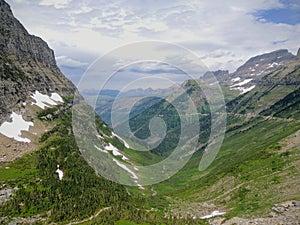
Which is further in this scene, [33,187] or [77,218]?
[33,187]

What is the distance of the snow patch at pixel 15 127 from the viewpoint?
143m

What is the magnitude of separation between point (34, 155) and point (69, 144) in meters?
17.8

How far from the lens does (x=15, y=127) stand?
150375mm

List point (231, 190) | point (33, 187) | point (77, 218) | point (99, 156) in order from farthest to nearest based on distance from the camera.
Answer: point (99, 156) → point (231, 190) → point (33, 187) → point (77, 218)

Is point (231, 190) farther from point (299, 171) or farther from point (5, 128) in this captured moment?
point (5, 128)

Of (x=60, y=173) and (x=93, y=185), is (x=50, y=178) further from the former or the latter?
(x=93, y=185)

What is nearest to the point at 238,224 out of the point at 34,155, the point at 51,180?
the point at 51,180

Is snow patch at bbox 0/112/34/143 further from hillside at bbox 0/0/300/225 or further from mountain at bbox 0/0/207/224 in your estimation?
hillside at bbox 0/0/300/225

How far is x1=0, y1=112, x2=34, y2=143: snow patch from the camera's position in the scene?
142750mm

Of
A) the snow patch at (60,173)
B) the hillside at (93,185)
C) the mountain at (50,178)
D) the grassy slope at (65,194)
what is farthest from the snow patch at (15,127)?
the snow patch at (60,173)

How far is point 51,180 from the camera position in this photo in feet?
351

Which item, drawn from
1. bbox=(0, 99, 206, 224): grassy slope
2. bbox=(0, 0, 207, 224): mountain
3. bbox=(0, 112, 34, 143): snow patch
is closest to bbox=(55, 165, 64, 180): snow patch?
bbox=(0, 0, 207, 224): mountain

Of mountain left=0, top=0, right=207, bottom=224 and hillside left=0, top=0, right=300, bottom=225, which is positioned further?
mountain left=0, top=0, right=207, bottom=224

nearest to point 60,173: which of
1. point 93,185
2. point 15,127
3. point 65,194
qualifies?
point 93,185
